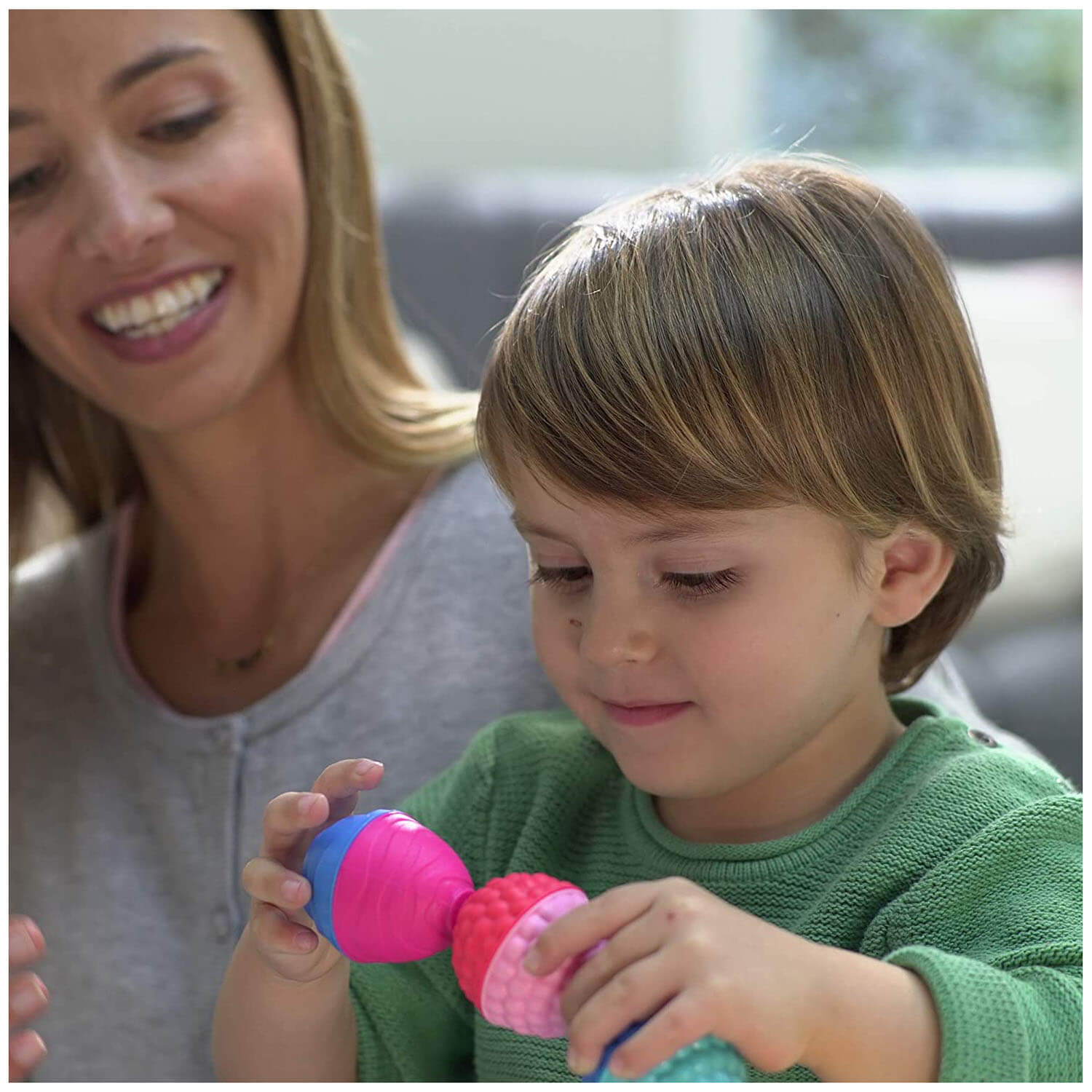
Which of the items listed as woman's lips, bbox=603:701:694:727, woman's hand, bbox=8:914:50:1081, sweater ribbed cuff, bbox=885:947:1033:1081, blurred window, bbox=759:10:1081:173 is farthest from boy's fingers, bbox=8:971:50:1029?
blurred window, bbox=759:10:1081:173

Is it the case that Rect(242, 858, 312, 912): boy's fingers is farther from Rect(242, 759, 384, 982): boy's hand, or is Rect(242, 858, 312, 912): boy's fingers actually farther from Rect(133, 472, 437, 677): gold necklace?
Rect(133, 472, 437, 677): gold necklace

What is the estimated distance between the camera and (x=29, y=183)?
118 cm

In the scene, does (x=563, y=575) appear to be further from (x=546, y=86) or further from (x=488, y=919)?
(x=546, y=86)

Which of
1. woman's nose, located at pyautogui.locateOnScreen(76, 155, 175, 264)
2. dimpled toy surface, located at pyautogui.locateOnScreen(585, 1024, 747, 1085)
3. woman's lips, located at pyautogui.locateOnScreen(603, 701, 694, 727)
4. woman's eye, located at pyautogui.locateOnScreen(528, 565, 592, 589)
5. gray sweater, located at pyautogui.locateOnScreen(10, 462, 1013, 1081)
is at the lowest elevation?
gray sweater, located at pyautogui.locateOnScreen(10, 462, 1013, 1081)

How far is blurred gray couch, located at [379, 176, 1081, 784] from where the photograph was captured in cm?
189

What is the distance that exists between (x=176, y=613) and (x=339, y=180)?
1.35 feet

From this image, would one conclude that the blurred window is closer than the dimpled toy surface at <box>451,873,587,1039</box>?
No

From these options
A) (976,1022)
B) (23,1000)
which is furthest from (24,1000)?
(976,1022)

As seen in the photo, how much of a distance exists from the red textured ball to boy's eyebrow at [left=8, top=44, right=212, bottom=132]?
28.9 inches

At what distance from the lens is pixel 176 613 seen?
52.0 inches

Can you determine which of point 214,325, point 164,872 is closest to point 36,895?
point 164,872

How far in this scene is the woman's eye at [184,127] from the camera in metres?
1.16

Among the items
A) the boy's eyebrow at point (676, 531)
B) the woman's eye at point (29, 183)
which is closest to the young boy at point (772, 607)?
the boy's eyebrow at point (676, 531)

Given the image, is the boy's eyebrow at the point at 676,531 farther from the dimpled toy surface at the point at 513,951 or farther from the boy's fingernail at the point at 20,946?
Result: the boy's fingernail at the point at 20,946
